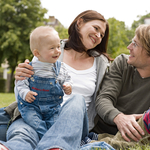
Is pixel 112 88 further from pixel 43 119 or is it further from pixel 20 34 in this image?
pixel 20 34

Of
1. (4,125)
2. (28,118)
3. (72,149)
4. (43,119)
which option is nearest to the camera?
(72,149)

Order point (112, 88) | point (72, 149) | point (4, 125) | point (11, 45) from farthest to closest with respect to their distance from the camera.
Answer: point (11, 45)
point (112, 88)
point (4, 125)
point (72, 149)

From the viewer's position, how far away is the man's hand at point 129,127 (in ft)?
7.04

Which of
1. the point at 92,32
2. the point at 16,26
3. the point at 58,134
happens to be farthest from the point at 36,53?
the point at 16,26

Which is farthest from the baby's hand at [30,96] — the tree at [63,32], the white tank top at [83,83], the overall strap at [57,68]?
the tree at [63,32]

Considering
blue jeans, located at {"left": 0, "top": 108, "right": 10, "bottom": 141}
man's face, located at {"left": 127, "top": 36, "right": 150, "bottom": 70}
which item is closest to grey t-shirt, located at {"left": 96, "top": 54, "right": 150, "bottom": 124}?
man's face, located at {"left": 127, "top": 36, "right": 150, "bottom": 70}

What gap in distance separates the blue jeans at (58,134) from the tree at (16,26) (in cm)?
1718

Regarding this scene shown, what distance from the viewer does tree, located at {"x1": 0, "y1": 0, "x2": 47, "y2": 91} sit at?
18.6 m

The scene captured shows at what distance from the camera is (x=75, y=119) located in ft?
6.31

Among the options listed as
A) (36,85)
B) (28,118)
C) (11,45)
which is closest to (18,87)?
(36,85)

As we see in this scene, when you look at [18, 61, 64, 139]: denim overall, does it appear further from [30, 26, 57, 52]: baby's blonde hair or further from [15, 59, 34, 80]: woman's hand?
[30, 26, 57, 52]: baby's blonde hair

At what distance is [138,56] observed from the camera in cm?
269

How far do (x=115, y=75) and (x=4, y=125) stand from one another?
153 centimetres

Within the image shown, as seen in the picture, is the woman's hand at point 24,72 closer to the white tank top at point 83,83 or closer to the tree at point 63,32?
the white tank top at point 83,83
